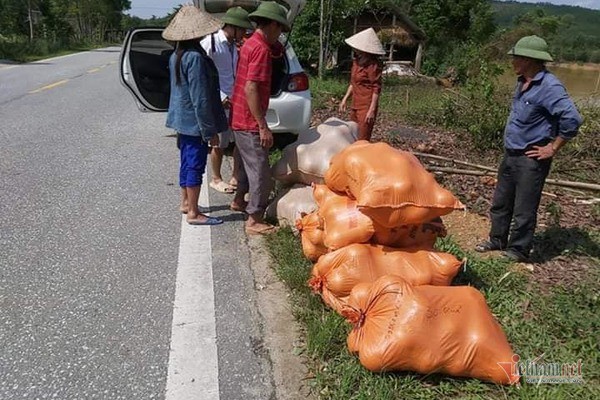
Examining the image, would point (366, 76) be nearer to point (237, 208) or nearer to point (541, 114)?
point (237, 208)

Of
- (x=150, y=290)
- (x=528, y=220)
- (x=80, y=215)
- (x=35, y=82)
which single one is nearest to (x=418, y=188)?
(x=528, y=220)

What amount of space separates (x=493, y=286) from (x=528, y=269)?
0.48 meters

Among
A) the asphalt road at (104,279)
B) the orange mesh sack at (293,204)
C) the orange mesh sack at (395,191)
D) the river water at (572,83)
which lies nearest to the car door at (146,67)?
the asphalt road at (104,279)

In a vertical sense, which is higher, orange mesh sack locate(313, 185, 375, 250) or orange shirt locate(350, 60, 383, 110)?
orange shirt locate(350, 60, 383, 110)

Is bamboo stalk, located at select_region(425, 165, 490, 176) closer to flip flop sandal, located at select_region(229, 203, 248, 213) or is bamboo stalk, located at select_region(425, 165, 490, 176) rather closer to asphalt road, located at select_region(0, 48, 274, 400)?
flip flop sandal, located at select_region(229, 203, 248, 213)

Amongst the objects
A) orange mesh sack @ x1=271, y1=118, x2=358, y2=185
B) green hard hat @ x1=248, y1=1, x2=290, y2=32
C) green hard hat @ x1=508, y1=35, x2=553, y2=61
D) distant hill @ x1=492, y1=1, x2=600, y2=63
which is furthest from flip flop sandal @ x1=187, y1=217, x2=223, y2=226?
distant hill @ x1=492, y1=1, x2=600, y2=63

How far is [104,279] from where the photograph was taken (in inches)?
128

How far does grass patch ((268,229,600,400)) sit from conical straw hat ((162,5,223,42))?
1680mm

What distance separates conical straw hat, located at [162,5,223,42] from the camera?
3.65m

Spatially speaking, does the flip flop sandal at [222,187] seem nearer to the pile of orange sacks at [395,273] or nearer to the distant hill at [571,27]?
the pile of orange sacks at [395,273]

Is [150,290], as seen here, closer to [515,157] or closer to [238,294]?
[238,294]

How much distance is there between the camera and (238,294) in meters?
3.13

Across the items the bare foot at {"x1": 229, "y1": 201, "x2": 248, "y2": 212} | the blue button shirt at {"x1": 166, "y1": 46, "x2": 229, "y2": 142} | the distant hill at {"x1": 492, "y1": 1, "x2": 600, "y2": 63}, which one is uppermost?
the distant hill at {"x1": 492, "y1": 1, "x2": 600, "y2": 63}

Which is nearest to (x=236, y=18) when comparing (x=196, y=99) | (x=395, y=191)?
(x=196, y=99)
